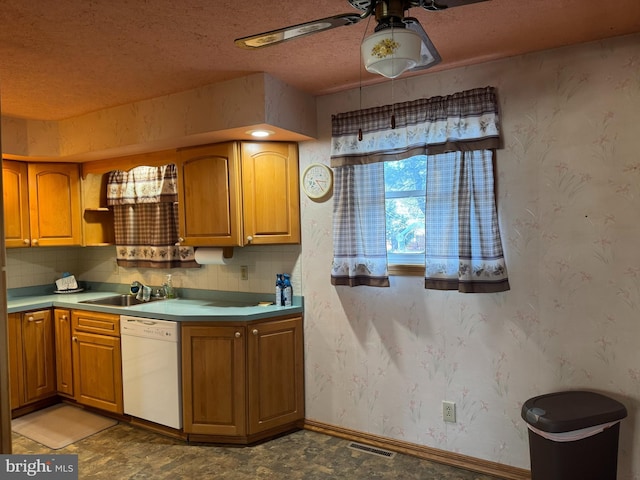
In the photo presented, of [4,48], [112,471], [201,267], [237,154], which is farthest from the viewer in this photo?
[201,267]

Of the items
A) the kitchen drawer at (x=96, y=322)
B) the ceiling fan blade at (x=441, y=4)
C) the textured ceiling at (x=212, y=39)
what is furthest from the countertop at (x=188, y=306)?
the ceiling fan blade at (x=441, y=4)

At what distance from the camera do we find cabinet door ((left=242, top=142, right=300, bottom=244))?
3.04 m

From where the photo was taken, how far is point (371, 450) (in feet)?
9.48

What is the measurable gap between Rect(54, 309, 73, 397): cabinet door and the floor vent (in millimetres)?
2353

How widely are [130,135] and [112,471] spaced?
2187 mm

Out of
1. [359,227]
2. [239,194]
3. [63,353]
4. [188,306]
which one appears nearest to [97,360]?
[63,353]

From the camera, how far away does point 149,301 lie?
12.4 ft

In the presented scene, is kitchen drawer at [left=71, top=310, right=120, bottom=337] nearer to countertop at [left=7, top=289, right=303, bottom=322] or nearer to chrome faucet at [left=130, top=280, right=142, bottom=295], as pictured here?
countertop at [left=7, top=289, right=303, bottom=322]


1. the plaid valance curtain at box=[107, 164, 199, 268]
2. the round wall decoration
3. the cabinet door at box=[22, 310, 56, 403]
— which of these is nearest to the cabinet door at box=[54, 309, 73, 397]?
the cabinet door at box=[22, 310, 56, 403]

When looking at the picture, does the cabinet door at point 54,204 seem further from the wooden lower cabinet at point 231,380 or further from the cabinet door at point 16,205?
the wooden lower cabinet at point 231,380

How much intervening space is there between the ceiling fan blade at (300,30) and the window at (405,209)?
1452 millimetres

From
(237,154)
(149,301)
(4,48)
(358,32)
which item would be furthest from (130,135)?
(358,32)

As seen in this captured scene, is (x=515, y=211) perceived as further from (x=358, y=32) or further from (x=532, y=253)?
(x=358, y=32)

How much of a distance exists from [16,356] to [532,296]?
3.73m
